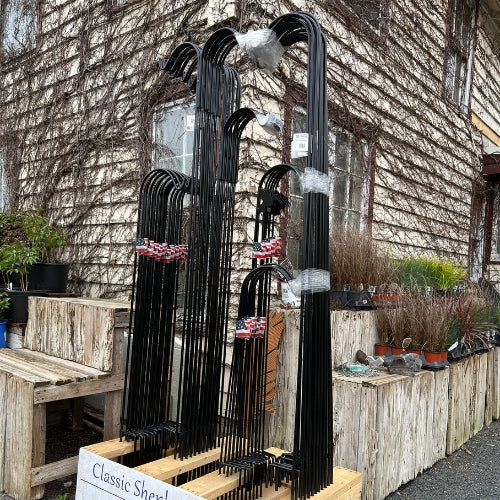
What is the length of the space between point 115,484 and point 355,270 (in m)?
2.36

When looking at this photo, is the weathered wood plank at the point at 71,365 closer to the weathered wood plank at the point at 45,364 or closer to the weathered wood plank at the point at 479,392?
the weathered wood plank at the point at 45,364

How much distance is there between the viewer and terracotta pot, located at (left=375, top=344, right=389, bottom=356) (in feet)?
12.6

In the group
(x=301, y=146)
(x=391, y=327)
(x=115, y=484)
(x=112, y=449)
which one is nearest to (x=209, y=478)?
(x=115, y=484)

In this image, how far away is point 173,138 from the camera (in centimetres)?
482

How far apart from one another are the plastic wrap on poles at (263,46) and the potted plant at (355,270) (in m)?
1.89

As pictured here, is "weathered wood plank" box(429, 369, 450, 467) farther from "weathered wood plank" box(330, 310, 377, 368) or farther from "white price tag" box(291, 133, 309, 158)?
"white price tag" box(291, 133, 309, 158)

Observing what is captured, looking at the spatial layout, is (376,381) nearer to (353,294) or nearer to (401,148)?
(353,294)

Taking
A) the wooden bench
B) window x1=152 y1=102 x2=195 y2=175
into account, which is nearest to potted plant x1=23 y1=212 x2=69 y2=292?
the wooden bench

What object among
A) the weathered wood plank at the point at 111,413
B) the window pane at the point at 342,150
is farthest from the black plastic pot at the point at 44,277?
the window pane at the point at 342,150

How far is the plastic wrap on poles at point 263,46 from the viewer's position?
2402mm

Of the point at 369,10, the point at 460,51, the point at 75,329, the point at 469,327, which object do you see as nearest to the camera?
the point at 75,329

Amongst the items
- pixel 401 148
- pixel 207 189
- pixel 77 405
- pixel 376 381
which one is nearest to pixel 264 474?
pixel 376 381

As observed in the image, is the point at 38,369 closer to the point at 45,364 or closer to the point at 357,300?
the point at 45,364

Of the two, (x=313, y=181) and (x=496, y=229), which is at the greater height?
(x=496, y=229)
